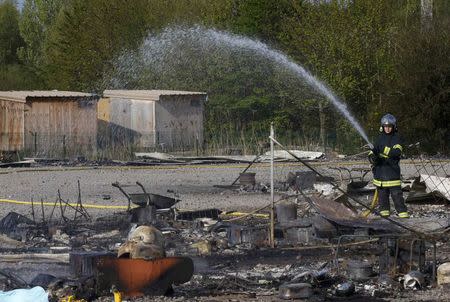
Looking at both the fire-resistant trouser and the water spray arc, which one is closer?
the fire-resistant trouser

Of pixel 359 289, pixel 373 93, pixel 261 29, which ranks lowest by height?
pixel 359 289

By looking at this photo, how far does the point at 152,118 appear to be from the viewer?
124ft

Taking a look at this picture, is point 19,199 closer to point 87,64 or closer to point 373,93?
→ point 373,93

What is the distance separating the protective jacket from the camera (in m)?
15.4

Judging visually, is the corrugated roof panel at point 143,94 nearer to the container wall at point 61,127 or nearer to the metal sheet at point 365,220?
the container wall at point 61,127

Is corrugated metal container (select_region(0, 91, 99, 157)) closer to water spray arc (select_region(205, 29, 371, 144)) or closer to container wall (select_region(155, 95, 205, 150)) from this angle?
container wall (select_region(155, 95, 205, 150))

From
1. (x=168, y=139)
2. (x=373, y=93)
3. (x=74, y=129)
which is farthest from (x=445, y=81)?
(x=74, y=129)

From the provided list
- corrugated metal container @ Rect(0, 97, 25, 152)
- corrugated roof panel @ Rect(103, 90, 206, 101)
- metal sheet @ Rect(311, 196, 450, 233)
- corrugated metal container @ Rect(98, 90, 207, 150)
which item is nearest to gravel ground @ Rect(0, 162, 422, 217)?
metal sheet @ Rect(311, 196, 450, 233)

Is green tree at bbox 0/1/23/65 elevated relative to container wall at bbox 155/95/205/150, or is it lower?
elevated

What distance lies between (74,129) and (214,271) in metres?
25.5

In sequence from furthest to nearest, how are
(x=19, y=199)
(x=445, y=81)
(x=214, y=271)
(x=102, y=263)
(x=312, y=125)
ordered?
(x=312, y=125) → (x=445, y=81) → (x=19, y=199) → (x=214, y=271) → (x=102, y=263)

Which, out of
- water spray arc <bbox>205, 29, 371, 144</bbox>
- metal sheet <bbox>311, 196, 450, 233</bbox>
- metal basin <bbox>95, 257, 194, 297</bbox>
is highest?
water spray arc <bbox>205, 29, 371, 144</bbox>

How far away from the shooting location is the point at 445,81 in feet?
104

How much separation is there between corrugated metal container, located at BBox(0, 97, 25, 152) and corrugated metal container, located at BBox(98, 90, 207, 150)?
2802mm
